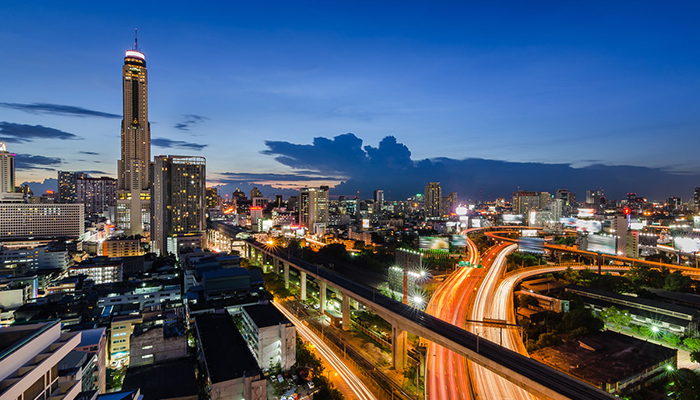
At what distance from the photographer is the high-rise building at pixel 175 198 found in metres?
45.0

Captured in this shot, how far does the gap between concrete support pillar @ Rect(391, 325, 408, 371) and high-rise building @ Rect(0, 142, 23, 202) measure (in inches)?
2193

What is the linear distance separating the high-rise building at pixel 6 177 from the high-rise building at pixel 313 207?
42521 millimetres

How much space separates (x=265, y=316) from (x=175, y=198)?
3532 cm

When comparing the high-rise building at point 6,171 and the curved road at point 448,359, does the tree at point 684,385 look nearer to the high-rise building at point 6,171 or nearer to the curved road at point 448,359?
the curved road at point 448,359

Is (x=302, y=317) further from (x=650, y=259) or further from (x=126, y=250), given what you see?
(x=650, y=259)

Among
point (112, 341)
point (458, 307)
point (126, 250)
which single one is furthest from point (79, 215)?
point (458, 307)

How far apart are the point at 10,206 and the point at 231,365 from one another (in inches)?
1957

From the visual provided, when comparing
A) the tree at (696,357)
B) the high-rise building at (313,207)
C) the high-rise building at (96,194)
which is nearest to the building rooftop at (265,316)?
the tree at (696,357)

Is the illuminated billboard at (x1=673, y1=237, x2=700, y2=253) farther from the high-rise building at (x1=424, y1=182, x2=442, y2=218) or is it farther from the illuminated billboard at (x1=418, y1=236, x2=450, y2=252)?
the high-rise building at (x1=424, y1=182, x2=442, y2=218)

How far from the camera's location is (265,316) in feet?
56.3

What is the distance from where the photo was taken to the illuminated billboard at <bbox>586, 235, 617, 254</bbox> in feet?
112

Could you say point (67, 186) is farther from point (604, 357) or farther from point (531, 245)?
point (604, 357)

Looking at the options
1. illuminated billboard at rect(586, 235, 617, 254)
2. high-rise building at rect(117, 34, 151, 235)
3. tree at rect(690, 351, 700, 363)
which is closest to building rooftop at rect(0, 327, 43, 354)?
tree at rect(690, 351, 700, 363)

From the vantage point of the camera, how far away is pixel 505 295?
23.3 meters
